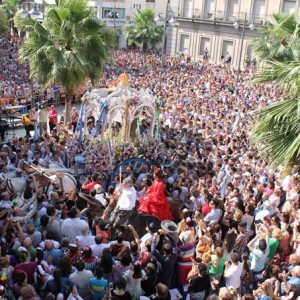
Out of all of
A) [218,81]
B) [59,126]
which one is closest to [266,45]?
[218,81]

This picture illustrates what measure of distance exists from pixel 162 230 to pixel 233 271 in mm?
1251

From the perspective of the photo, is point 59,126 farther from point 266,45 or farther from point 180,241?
point 266,45

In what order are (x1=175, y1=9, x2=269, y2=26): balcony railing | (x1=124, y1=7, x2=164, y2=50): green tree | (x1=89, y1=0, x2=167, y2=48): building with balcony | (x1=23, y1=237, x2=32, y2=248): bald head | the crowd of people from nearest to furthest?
the crowd of people → (x1=23, y1=237, x2=32, y2=248): bald head → (x1=175, y1=9, x2=269, y2=26): balcony railing → (x1=124, y1=7, x2=164, y2=50): green tree → (x1=89, y1=0, x2=167, y2=48): building with balcony

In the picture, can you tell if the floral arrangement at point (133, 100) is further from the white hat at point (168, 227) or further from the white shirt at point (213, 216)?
the white hat at point (168, 227)

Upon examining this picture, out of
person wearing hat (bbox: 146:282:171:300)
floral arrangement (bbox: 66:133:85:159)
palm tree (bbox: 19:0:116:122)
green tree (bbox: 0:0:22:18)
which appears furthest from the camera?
green tree (bbox: 0:0:22:18)

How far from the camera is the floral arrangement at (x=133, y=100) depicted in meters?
12.8

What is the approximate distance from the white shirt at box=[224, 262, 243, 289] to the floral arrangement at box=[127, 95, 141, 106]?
7.03 m

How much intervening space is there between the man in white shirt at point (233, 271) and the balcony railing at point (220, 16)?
107 feet

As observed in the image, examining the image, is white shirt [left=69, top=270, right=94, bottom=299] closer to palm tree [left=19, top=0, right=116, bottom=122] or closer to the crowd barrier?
palm tree [left=19, top=0, right=116, bottom=122]

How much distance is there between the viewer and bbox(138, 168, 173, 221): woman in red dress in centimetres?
906

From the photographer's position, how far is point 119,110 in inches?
512

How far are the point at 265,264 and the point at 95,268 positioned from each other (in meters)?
2.85

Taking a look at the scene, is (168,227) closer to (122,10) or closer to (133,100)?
(133,100)

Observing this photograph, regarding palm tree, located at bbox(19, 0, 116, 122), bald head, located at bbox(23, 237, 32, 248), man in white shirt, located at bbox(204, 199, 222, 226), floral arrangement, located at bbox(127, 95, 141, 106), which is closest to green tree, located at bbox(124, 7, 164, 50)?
palm tree, located at bbox(19, 0, 116, 122)
